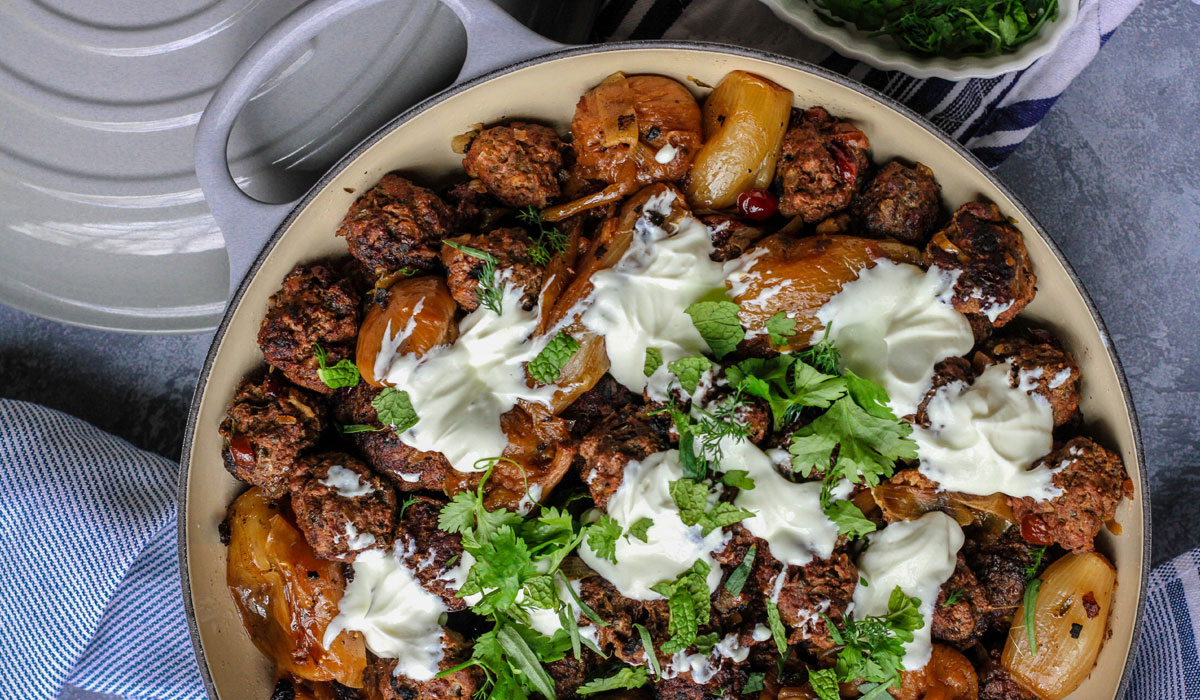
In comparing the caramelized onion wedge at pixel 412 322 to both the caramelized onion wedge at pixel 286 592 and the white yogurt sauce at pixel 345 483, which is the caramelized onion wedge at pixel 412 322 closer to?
the white yogurt sauce at pixel 345 483

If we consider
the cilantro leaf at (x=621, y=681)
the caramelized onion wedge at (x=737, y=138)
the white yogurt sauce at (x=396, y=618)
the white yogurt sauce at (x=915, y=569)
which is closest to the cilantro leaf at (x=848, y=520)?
the white yogurt sauce at (x=915, y=569)

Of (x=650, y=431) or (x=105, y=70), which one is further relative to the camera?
(x=105, y=70)

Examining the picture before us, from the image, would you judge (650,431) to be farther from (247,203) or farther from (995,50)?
(995,50)

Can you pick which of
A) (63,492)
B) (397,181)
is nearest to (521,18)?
(397,181)

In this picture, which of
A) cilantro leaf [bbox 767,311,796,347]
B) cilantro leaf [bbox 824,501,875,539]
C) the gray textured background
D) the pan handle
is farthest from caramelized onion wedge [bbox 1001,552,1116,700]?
the pan handle

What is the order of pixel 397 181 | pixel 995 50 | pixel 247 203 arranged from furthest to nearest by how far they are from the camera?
pixel 995 50 < pixel 397 181 < pixel 247 203

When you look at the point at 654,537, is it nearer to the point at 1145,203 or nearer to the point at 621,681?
the point at 621,681

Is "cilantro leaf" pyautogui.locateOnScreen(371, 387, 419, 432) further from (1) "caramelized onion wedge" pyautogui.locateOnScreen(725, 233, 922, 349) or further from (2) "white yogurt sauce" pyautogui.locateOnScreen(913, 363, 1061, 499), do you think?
(2) "white yogurt sauce" pyautogui.locateOnScreen(913, 363, 1061, 499)
